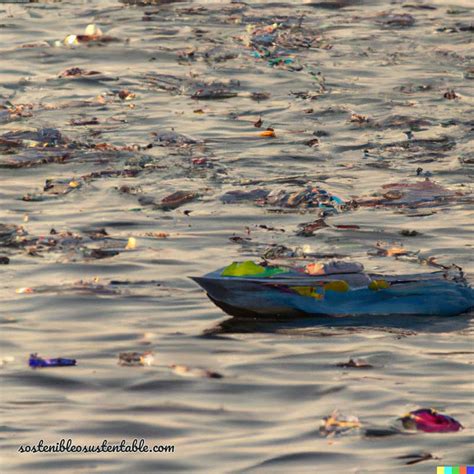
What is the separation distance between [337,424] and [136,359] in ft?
3.76

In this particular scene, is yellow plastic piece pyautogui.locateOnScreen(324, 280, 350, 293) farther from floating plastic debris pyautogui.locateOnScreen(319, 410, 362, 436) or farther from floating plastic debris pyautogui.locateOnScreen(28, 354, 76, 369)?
floating plastic debris pyautogui.locateOnScreen(319, 410, 362, 436)

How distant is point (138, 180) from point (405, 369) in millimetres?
3982

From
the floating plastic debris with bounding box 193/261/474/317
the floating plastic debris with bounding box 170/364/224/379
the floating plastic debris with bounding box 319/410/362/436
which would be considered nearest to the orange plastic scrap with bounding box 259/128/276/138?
the floating plastic debris with bounding box 193/261/474/317

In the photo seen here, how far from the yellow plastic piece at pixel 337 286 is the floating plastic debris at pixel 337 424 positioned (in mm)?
1524

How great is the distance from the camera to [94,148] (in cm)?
1052

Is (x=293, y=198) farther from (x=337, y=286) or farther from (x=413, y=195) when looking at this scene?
(x=337, y=286)

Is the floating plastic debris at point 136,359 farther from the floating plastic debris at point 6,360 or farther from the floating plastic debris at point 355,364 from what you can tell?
the floating plastic debris at point 355,364

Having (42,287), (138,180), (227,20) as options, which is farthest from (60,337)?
(227,20)

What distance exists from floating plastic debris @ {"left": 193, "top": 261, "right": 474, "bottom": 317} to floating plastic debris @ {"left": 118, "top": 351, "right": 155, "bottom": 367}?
0.62 meters

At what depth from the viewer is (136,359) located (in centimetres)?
625

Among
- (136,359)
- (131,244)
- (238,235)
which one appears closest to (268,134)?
(238,235)

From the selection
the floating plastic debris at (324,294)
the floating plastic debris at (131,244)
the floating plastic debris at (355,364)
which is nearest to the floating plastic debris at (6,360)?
the floating plastic debris at (324,294)

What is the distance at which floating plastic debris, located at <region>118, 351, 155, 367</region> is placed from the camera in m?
6.18

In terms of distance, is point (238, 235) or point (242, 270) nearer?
point (242, 270)
